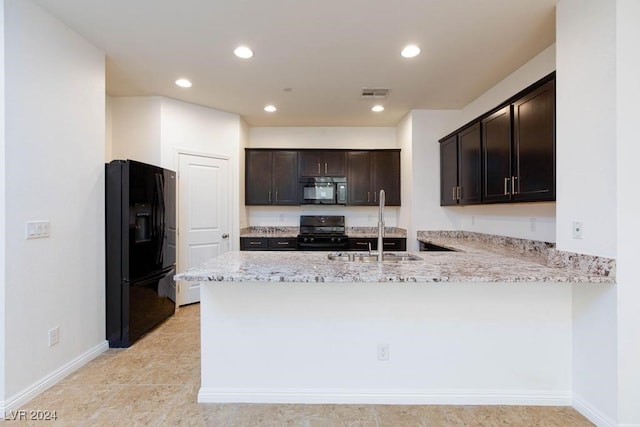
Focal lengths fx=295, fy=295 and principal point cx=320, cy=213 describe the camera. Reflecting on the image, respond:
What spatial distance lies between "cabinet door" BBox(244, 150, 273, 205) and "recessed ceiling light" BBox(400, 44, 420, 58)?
8.65ft

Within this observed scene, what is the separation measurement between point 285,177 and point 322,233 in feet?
3.54

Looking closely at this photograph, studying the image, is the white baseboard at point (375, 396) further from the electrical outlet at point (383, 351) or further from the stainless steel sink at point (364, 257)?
the stainless steel sink at point (364, 257)

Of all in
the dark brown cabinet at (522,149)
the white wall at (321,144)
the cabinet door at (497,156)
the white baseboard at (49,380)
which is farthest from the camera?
the white wall at (321,144)

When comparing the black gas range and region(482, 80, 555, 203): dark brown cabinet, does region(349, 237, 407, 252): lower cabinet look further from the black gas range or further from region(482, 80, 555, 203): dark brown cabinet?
region(482, 80, 555, 203): dark brown cabinet

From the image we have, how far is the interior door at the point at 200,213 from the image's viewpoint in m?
Result: 3.86

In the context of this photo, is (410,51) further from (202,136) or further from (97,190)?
(97,190)

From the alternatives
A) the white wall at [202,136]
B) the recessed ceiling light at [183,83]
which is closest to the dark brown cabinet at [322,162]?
the white wall at [202,136]

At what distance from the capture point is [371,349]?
1936mm

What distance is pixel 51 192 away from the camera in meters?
2.18

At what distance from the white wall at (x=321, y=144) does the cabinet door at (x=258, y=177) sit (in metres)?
0.32

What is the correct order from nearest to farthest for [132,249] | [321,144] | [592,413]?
[592,413] → [132,249] → [321,144]

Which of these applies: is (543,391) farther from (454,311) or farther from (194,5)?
(194,5)

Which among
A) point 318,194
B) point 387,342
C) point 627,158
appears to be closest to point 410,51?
point 627,158

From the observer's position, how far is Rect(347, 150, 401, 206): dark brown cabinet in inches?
186
